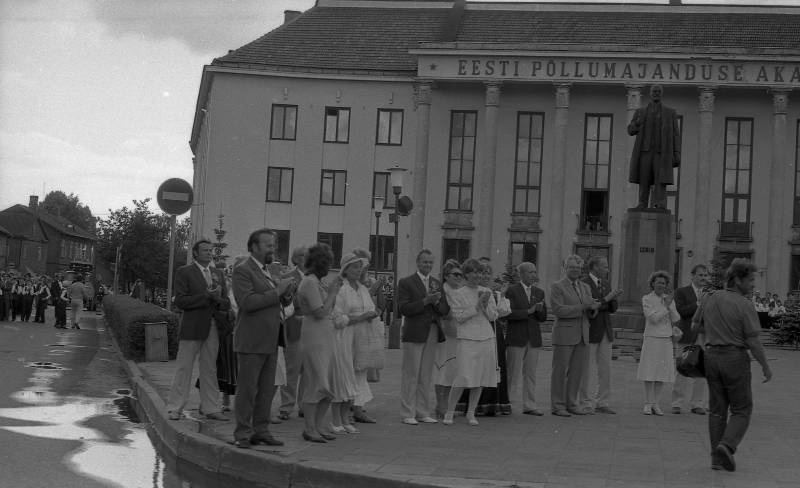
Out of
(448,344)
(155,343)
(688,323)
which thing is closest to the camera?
(448,344)

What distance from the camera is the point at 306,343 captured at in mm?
10516

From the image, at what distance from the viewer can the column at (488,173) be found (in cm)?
5225

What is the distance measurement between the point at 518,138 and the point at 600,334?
40412 mm

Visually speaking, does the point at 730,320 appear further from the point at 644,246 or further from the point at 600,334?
the point at 644,246

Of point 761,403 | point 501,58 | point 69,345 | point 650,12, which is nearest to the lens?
point 761,403

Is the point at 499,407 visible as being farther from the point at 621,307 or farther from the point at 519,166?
the point at 519,166

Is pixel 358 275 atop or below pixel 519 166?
below

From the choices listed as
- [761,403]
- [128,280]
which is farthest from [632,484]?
[128,280]

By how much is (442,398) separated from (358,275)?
2.21 metres

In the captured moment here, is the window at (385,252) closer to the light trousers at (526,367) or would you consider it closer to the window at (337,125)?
the window at (337,125)

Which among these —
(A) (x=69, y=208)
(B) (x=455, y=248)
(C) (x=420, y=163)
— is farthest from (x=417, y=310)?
(A) (x=69, y=208)

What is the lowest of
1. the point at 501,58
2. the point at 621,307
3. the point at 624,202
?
the point at 621,307

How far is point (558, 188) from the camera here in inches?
2057

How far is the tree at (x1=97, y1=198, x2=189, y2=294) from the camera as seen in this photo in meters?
68.4
